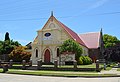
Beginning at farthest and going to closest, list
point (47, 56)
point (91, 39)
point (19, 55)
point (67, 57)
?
point (91, 39), point (19, 55), point (47, 56), point (67, 57)

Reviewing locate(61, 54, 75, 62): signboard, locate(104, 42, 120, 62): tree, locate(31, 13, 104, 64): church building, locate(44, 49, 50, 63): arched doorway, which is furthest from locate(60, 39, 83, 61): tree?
locate(44, 49, 50, 63): arched doorway

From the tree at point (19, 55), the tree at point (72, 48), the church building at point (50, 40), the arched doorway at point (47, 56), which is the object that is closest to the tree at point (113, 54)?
the tree at point (72, 48)

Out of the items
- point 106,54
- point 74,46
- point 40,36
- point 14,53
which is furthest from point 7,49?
point 106,54

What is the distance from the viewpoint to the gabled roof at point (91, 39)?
56066 mm

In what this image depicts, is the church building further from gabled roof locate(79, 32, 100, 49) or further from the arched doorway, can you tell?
Result: gabled roof locate(79, 32, 100, 49)

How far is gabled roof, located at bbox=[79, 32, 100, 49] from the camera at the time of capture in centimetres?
5607

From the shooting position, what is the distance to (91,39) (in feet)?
191

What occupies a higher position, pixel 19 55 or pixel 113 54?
pixel 19 55

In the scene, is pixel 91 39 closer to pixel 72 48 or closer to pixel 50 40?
pixel 50 40

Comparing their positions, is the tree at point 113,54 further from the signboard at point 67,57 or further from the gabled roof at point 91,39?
the gabled roof at point 91,39

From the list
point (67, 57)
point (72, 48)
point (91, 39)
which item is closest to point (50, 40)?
point (72, 48)

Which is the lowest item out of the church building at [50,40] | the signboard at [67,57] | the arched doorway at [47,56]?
the signboard at [67,57]

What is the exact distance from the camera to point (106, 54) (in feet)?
136

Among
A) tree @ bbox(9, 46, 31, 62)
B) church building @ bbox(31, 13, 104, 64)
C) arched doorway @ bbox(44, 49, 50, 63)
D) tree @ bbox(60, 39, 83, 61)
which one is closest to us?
tree @ bbox(60, 39, 83, 61)
